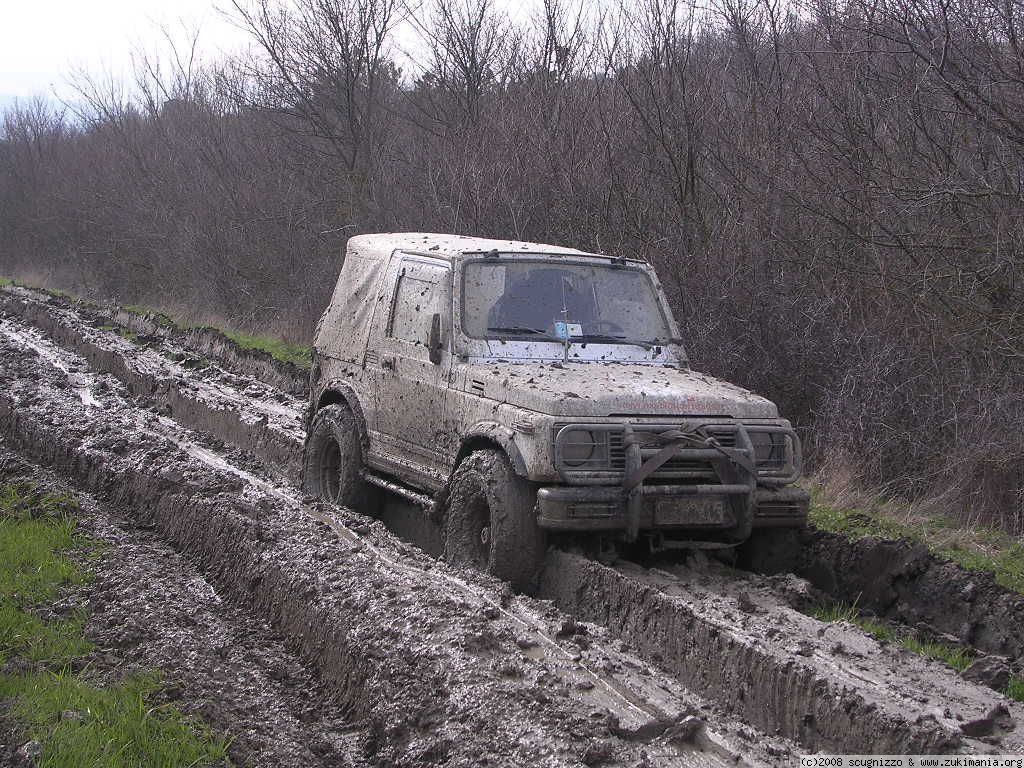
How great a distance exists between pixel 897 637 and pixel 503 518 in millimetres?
2235

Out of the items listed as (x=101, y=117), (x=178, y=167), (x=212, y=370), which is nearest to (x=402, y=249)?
(x=212, y=370)

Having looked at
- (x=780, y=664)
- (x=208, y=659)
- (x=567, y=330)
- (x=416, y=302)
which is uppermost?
(x=416, y=302)

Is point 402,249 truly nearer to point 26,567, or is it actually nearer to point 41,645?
point 26,567

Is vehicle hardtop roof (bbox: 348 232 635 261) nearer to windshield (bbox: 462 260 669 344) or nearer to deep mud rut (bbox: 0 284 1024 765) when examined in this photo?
windshield (bbox: 462 260 669 344)

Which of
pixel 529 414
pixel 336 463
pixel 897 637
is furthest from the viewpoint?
pixel 336 463

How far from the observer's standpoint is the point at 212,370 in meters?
15.7

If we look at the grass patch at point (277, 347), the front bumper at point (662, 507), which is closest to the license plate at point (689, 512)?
the front bumper at point (662, 507)

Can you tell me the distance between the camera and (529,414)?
261 inches

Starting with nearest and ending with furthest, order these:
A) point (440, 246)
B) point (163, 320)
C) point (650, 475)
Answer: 1. point (650, 475)
2. point (440, 246)
3. point (163, 320)

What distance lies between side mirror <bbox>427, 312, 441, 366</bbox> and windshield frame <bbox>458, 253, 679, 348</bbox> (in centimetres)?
15

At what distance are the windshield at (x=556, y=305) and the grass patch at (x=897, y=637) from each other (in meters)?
2.26

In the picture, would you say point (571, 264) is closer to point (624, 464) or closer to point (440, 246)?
point (440, 246)

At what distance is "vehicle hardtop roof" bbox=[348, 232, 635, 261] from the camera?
8.03 meters

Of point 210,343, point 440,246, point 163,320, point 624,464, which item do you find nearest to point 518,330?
point 440,246
